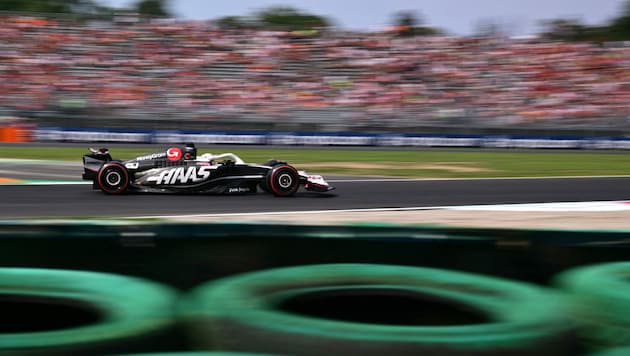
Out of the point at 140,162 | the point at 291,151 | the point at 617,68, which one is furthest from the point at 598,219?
the point at 617,68

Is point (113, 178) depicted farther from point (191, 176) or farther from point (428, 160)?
point (428, 160)

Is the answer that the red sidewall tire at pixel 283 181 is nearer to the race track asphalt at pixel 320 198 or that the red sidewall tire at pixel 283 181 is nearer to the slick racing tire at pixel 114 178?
the race track asphalt at pixel 320 198

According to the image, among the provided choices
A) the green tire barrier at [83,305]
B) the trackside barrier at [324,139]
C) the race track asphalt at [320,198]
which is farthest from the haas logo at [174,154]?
the trackside barrier at [324,139]

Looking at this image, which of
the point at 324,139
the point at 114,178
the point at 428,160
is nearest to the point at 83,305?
the point at 114,178

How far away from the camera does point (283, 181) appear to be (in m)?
10.9

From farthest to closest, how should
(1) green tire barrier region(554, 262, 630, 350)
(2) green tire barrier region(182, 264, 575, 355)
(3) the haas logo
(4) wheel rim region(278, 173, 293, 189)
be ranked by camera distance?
(4) wheel rim region(278, 173, 293, 189), (3) the haas logo, (1) green tire barrier region(554, 262, 630, 350), (2) green tire barrier region(182, 264, 575, 355)

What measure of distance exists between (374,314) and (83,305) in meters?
1.08

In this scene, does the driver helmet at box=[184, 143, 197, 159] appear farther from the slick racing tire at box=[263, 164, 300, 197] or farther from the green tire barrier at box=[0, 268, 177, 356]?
the green tire barrier at box=[0, 268, 177, 356]

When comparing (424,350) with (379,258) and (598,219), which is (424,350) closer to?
(379,258)

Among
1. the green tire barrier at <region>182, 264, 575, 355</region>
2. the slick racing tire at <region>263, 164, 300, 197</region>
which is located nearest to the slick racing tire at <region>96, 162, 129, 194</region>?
the slick racing tire at <region>263, 164, 300, 197</region>

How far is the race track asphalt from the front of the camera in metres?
9.48

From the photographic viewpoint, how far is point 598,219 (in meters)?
9.34

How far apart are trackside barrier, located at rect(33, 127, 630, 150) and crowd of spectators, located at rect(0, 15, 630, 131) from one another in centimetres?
106

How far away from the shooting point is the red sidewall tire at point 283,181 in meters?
10.8
